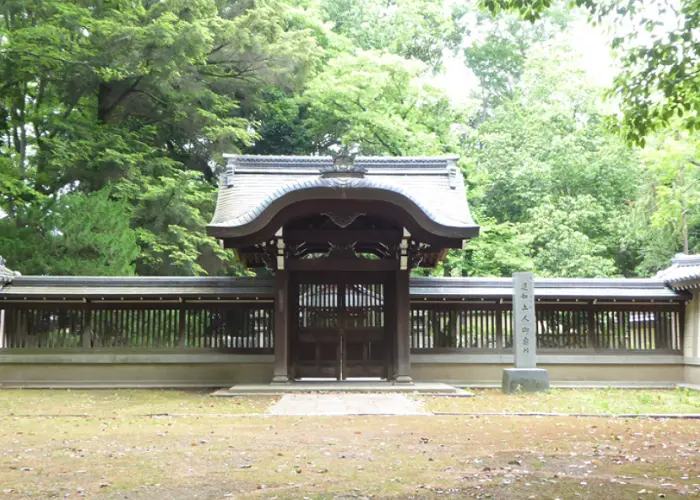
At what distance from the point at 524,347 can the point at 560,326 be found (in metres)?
2.65

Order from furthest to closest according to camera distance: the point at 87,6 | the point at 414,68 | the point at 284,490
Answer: the point at 414,68 < the point at 87,6 < the point at 284,490

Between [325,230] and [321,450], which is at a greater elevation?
[325,230]

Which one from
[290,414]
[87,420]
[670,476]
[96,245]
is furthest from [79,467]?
[96,245]

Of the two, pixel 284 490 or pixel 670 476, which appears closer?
pixel 284 490

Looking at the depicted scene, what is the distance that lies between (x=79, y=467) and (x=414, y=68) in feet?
69.5

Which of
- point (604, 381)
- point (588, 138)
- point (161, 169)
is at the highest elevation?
point (588, 138)

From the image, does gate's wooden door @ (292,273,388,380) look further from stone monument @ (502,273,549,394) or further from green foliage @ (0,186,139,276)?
green foliage @ (0,186,139,276)

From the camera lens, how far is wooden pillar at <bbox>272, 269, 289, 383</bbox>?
14.4 meters

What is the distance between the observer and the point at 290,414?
10.3 metres

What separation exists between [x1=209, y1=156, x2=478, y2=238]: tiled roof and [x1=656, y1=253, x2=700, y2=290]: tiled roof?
16.7 feet

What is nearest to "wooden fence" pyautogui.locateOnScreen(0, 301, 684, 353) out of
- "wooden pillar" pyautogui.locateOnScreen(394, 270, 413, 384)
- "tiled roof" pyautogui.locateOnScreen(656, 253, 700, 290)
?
"wooden pillar" pyautogui.locateOnScreen(394, 270, 413, 384)

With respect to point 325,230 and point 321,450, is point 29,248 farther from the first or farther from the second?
point 321,450

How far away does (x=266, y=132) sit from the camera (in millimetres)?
29016

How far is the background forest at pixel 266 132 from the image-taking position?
63.1 feet
